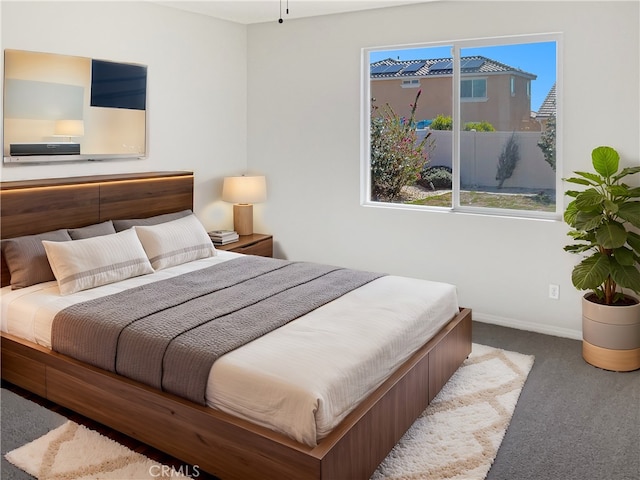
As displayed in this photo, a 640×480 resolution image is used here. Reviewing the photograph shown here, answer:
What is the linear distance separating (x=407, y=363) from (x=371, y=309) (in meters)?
0.36

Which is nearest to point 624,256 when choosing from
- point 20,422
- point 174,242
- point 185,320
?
point 185,320

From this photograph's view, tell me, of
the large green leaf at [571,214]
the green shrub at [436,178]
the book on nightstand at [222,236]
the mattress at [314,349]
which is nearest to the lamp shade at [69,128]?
the mattress at [314,349]

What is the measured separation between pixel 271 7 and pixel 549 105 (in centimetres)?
230

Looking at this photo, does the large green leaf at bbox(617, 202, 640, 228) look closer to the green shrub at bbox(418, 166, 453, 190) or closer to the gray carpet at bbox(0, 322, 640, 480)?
the gray carpet at bbox(0, 322, 640, 480)

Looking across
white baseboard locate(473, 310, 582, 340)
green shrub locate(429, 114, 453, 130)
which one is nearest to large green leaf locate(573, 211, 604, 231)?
white baseboard locate(473, 310, 582, 340)

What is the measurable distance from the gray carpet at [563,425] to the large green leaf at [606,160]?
1.22m

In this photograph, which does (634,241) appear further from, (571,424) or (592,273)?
(571,424)

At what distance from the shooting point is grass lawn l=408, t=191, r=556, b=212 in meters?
4.25

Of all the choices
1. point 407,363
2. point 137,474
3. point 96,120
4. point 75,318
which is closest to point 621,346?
point 407,363

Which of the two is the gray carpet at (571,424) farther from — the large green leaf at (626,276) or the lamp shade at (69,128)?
the lamp shade at (69,128)

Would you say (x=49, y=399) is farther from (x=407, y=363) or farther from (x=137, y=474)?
(x=407, y=363)

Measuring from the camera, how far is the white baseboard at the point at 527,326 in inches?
162

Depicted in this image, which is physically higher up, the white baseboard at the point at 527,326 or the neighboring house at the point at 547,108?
the neighboring house at the point at 547,108

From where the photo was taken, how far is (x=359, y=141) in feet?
16.1
